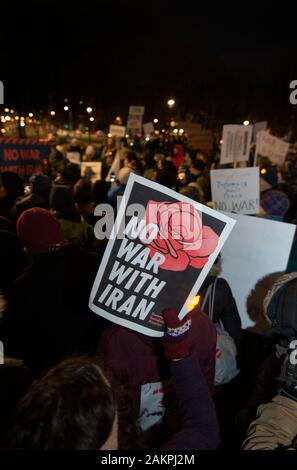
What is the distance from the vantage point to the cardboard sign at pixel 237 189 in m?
4.88

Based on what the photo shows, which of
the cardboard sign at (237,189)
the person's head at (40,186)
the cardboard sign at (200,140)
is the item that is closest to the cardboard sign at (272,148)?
the cardboard sign at (237,189)

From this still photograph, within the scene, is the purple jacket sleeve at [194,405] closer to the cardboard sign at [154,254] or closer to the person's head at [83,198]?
the cardboard sign at [154,254]

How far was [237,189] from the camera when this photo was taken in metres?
4.93

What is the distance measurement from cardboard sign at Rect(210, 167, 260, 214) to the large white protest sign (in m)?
1.26

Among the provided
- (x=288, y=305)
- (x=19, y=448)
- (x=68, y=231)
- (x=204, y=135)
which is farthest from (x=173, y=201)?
(x=204, y=135)

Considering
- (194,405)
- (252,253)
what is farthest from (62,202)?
(194,405)

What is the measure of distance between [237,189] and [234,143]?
2244 mm

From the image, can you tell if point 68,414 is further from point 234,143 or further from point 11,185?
point 234,143

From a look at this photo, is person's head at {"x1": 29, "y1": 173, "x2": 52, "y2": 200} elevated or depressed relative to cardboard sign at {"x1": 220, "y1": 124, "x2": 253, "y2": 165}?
depressed

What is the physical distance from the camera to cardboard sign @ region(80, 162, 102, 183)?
897 cm

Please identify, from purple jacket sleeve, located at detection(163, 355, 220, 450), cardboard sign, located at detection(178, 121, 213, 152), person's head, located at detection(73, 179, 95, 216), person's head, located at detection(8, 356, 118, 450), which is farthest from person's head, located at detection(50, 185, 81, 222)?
cardboard sign, located at detection(178, 121, 213, 152)

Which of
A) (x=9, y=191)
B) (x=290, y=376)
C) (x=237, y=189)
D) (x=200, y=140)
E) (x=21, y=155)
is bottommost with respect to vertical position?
(x=290, y=376)

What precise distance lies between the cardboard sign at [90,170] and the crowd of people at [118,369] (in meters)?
5.56

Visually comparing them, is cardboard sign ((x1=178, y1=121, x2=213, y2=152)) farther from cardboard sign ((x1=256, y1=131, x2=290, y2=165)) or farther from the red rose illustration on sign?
the red rose illustration on sign
